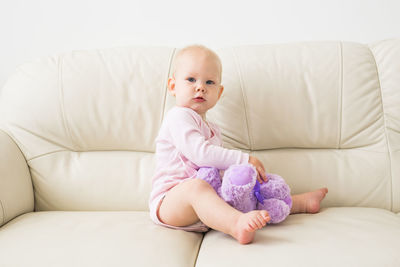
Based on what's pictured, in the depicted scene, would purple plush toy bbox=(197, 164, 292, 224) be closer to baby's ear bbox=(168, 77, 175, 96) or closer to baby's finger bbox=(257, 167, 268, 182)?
baby's finger bbox=(257, 167, 268, 182)

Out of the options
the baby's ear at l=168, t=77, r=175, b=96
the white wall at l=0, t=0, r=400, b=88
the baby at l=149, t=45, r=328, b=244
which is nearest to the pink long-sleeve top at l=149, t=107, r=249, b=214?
the baby at l=149, t=45, r=328, b=244

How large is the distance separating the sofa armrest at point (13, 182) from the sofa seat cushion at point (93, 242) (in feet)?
0.16

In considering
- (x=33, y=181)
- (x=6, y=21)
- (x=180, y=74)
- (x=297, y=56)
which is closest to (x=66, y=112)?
(x=33, y=181)

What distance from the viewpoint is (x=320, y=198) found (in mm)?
1361

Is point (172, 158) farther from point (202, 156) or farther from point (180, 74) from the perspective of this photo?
point (180, 74)

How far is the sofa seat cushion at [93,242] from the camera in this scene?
99cm

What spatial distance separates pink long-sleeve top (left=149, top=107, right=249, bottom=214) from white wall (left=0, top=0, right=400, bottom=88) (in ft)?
2.25

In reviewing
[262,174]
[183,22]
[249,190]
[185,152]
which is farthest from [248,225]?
[183,22]

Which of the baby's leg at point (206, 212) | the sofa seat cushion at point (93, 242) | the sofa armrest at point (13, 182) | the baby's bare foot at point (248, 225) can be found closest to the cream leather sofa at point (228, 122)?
the sofa armrest at point (13, 182)

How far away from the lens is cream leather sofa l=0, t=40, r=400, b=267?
1.47 metres

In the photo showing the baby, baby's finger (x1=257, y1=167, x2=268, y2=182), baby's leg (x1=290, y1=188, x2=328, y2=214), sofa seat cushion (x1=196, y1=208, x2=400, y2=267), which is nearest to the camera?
sofa seat cushion (x1=196, y1=208, x2=400, y2=267)

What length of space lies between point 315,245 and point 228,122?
655mm

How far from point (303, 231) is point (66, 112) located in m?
1.05

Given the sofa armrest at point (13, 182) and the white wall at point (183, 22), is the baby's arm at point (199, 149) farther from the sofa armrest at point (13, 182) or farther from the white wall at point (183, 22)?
the white wall at point (183, 22)
